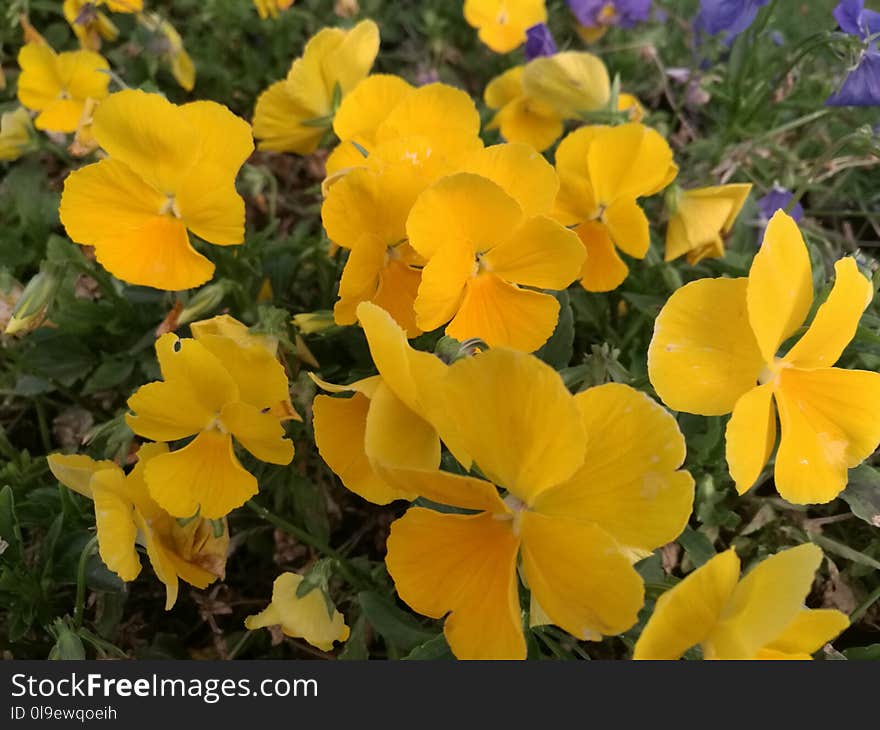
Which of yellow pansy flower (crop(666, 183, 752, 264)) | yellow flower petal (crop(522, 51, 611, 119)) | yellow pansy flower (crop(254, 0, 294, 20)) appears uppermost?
yellow flower petal (crop(522, 51, 611, 119))

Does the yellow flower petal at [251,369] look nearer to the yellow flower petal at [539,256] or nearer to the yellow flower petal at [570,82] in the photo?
the yellow flower petal at [539,256]

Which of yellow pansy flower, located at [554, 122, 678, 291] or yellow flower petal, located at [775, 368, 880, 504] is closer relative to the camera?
yellow flower petal, located at [775, 368, 880, 504]

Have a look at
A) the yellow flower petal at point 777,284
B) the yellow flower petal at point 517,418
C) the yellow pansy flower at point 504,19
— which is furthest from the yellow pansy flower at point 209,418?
the yellow pansy flower at point 504,19

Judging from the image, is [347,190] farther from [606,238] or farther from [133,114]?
[606,238]

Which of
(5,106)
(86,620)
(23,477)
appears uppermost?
(5,106)

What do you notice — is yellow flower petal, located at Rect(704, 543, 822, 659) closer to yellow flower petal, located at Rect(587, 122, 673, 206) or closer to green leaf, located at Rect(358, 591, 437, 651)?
green leaf, located at Rect(358, 591, 437, 651)

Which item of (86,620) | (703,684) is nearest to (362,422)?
(703,684)

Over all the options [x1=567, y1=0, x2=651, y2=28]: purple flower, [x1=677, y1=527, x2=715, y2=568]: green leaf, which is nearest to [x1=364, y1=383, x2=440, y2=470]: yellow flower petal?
[x1=677, y1=527, x2=715, y2=568]: green leaf
